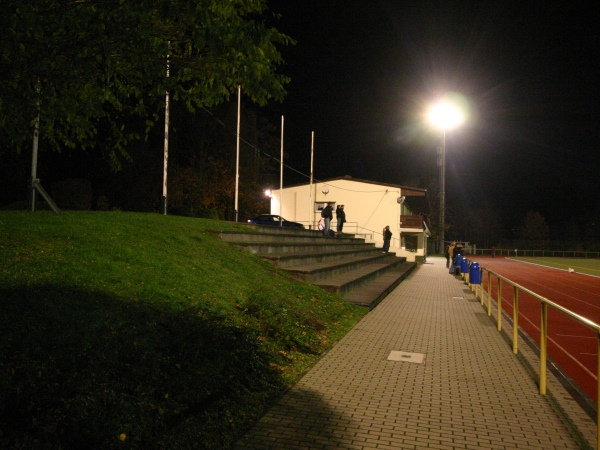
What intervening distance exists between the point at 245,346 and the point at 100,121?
486 centimetres

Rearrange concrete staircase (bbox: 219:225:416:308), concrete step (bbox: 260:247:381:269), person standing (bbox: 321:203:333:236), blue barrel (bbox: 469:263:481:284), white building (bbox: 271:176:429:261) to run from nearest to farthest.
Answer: concrete staircase (bbox: 219:225:416:308), concrete step (bbox: 260:247:381:269), blue barrel (bbox: 469:263:481:284), person standing (bbox: 321:203:333:236), white building (bbox: 271:176:429:261)

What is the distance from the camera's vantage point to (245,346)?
633 cm

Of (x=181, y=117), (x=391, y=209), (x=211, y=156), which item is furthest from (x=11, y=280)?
(x=391, y=209)

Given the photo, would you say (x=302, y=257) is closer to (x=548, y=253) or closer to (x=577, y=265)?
(x=577, y=265)

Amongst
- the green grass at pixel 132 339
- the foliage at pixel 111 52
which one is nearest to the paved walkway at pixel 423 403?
the green grass at pixel 132 339

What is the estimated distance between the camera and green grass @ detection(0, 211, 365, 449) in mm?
3922

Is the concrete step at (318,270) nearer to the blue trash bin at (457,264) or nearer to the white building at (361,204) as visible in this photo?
the blue trash bin at (457,264)

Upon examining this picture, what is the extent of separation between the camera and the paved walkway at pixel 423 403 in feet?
14.4

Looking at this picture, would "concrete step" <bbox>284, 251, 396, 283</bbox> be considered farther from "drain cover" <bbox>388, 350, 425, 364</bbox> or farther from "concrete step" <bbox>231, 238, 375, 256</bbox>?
"drain cover" <bbox>388, 350, 425, 364</bbox>

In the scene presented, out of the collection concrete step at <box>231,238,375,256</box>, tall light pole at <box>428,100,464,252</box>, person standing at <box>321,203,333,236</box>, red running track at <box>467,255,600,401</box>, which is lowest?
red running track at <box>467,255,600,401</box>

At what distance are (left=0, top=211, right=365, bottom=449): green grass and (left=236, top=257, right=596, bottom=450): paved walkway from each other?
40 centimetres

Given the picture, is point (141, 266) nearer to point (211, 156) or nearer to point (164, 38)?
point (164, 38)

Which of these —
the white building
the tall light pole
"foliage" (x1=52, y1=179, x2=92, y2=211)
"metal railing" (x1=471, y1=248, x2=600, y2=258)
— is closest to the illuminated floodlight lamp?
the tall light pole

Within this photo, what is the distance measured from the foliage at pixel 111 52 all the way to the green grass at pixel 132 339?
1949mm
